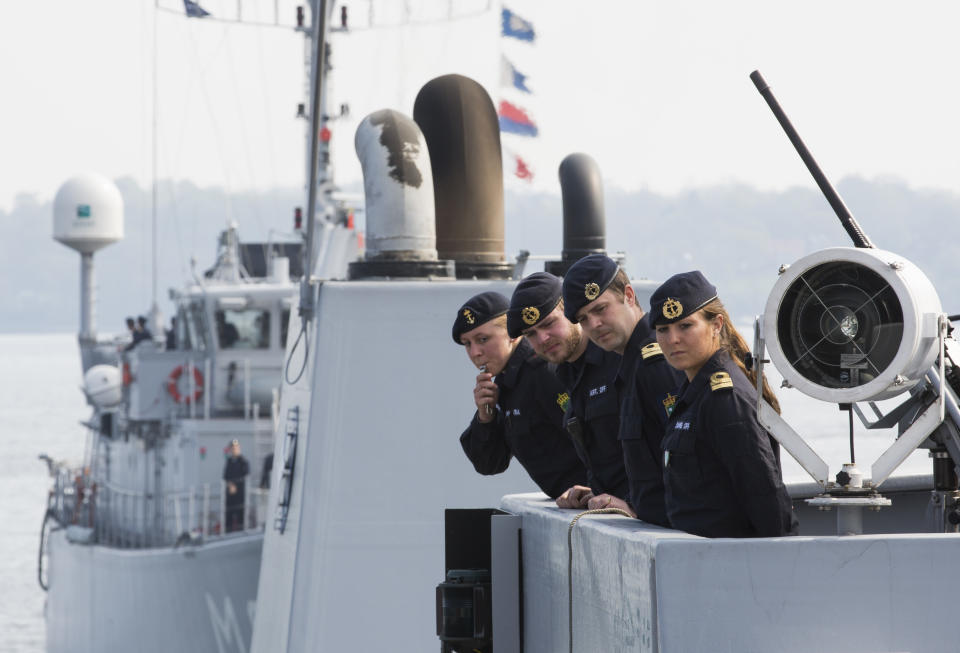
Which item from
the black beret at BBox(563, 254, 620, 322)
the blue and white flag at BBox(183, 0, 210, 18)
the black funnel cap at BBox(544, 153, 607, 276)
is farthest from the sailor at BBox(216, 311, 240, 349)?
the black beret at BBox(563, 254, 620, 322)

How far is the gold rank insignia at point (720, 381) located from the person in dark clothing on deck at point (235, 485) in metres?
14.7

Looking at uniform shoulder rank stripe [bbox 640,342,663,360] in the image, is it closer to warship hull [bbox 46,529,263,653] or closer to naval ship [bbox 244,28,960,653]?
naval ship [bbox 244,28,960,653]

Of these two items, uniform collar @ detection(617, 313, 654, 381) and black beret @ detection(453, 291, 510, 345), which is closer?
uniform collar @ detection(617, 313, 654, 381)

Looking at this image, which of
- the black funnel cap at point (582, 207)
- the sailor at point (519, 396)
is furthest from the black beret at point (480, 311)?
the black funnel cap at point (582, 207)

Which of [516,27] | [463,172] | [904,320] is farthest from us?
[516,27]

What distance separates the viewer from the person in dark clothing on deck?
1780 cm

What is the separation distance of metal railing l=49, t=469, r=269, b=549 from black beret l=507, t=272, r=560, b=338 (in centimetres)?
1180

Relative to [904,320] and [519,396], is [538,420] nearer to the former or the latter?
[519,396]

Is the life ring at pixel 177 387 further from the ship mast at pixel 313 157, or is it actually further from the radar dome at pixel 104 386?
the ship mast at pixel 313 157

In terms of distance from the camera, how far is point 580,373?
4590 millimetres

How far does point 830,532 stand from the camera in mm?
4766

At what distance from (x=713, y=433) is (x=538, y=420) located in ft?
5.95

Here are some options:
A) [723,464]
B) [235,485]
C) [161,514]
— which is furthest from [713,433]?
[161,514]

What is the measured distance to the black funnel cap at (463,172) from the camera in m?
9.05
